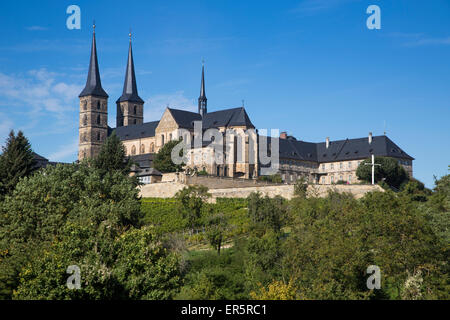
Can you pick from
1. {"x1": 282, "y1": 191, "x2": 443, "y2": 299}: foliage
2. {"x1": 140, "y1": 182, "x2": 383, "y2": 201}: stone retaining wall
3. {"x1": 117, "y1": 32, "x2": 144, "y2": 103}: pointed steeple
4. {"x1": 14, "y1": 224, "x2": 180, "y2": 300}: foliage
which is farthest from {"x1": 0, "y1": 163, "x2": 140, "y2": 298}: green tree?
{"x1": 117, "y1": 32, "x2": 144, "y2": 103}: pointed steeple

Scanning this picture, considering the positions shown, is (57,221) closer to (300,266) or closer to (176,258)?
(176,258)

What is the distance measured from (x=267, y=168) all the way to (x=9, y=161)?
1973 inches

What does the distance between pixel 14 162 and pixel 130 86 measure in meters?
74.6

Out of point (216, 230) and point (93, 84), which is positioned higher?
point (93, 84)

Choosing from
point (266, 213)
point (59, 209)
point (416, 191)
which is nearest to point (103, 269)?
point (59, 209)

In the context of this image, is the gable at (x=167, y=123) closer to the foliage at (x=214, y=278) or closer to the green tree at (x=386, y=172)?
the green tree at (x=386, y=172)

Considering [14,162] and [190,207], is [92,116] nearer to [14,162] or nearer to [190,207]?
[14,162]

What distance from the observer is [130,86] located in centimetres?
13262

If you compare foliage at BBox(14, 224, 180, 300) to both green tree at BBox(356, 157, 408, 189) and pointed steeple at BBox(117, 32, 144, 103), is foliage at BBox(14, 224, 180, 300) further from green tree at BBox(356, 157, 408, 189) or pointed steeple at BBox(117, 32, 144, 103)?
pointed steeple at BBox(117, 32, 144, 103)

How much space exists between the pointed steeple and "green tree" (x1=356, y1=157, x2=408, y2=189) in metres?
52.8

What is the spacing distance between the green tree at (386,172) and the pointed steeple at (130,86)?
52812mm

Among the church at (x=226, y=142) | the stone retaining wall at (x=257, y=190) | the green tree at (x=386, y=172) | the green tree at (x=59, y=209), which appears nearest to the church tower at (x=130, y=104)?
the church at (x=226, y=142)

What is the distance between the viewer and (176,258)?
36.3 metres
